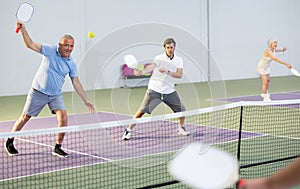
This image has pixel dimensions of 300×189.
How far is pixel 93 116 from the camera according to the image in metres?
10.5

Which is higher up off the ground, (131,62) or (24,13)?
(24,13)

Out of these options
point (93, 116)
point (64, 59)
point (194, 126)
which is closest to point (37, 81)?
point (64, 59)

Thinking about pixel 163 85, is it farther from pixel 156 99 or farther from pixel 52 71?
pixel 52 71

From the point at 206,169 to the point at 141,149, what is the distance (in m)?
5.14

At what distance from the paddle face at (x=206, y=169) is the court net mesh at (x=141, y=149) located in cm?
248

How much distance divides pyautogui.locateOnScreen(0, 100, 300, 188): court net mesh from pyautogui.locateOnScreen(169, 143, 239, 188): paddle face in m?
2.48

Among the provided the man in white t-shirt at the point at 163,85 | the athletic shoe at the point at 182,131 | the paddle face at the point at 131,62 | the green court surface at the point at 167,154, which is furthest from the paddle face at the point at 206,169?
the paddle face at the point at 131,62

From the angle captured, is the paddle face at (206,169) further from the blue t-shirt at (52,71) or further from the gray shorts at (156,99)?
the gray shorts at (156,99)

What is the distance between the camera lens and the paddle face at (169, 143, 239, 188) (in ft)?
5.91

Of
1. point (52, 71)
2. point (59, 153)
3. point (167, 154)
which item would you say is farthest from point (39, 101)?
point (167, 154)

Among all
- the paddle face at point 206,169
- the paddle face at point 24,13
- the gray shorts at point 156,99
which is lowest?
the gray shorts at point 156,99

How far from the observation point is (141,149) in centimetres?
700

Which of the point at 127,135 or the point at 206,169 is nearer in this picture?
the point at 206,169

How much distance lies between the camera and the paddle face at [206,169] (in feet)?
5.91
